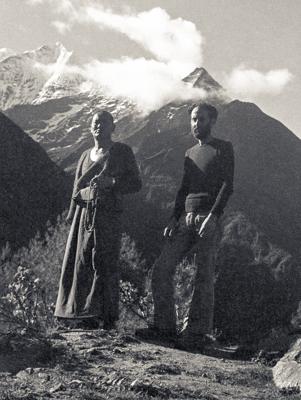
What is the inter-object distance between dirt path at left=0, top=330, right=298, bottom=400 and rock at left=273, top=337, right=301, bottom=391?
0.40 feet

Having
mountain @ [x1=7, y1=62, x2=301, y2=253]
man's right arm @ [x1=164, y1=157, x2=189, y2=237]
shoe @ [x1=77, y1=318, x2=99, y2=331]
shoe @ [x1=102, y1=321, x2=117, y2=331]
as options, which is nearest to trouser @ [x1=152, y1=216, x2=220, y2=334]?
man's right arm @ [x1=164, y1=157, x2=189, y2=237]

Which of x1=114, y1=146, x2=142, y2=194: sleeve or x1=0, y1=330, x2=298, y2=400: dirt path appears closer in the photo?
x1=0, y1=330, x2=298, y2=400: dirt path

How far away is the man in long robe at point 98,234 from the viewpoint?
920 cm

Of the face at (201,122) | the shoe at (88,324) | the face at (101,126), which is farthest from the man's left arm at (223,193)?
the shoe at (88,324)

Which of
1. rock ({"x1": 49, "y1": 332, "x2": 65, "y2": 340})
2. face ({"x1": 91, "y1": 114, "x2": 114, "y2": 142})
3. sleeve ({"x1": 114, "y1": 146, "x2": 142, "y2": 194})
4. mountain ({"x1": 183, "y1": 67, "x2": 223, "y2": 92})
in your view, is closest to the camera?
rock ({"x1": 49, "y1": 332, "x2": 65, "y2": 340})

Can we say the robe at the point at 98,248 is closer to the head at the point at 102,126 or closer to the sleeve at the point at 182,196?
the head at the point at 102,126

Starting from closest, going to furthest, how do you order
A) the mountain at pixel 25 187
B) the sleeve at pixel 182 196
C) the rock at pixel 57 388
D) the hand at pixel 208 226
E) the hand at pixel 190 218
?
1. the rock at pixel 57 388
2. the hand at pixel 208 226
3. the hand at pixel 190 218
4. the sleeve at pixel 182 196
5. the mountain at pixel 25 187

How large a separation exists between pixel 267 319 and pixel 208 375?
76.0 m

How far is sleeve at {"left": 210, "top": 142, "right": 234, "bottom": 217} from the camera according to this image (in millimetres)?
8828

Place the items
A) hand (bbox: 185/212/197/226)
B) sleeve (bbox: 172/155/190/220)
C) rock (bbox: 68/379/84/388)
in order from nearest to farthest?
rock (bbox: 68/379/84/388)
hand (bbox: 185/212/197/226)
sleeve (bbox: 172/155/190/220)

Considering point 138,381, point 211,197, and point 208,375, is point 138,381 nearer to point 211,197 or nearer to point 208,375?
point 208,375

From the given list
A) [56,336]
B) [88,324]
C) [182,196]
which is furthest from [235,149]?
[56,336]

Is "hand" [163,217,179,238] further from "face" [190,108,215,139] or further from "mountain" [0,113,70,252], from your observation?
"mountain" [0,113,70,252]

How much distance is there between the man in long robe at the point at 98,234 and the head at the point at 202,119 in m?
1.08
